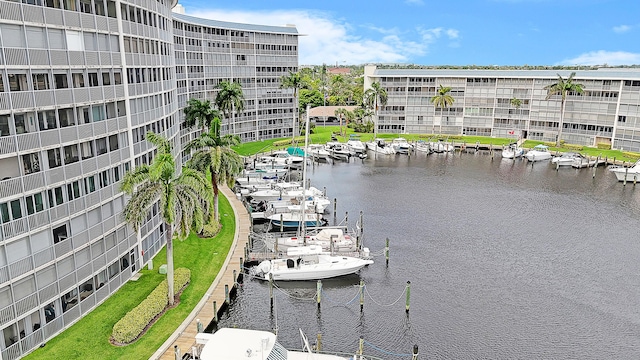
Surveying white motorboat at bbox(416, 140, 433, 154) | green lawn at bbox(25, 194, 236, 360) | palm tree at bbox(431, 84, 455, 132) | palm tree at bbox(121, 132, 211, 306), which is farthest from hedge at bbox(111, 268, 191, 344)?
palm tree at bbox(431, 84, 455, 132)

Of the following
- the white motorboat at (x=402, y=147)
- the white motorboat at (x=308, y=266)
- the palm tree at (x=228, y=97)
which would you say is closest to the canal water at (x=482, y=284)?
the white motorboat at (x=308, y=266)

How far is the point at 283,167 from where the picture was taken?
290ft

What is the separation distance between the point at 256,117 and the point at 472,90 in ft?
190

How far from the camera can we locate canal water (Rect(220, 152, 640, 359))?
3616cm

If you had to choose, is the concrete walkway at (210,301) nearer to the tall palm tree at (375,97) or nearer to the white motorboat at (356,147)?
the white motorboat at (356,147)

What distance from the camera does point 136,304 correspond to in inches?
1396

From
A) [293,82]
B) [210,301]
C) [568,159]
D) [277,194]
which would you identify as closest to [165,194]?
[210,301]

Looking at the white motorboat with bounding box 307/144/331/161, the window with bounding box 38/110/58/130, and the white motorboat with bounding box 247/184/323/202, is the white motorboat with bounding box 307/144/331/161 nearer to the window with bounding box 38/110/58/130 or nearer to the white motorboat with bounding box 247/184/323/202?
the white motorboat with bounding box 247/184/323/202

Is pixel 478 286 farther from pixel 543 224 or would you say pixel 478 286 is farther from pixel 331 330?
pixel 543 224

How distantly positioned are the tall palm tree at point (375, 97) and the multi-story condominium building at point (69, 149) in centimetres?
8127

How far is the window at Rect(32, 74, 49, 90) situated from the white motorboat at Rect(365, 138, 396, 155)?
87193mm

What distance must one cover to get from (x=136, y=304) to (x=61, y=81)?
56.1 feet

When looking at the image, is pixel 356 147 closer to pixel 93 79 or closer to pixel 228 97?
pixel 228 97

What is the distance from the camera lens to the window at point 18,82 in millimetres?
26734
